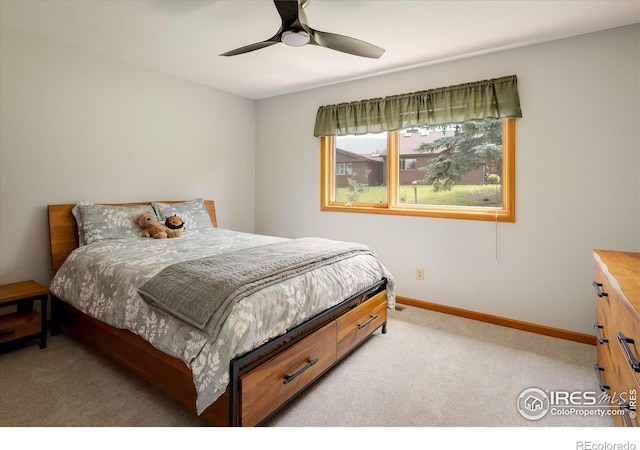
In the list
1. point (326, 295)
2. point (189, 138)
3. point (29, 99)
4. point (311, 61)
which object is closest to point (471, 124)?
point (311, 61)

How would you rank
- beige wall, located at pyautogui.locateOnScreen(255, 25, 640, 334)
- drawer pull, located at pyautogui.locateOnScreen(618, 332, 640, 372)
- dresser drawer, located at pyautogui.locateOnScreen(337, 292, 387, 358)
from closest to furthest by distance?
1. drawer pull, located at pyautogui.locateOnScreen(618, 332, 640, 372)
2. dresser drawer, located at pyautogui.locateOnScreen(337, 292, 387, 358)
3. beige wall, located at pyautogui.locateOnScreen(255, 25, 640, 334)

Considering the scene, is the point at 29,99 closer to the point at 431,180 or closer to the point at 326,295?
the point at 326,295

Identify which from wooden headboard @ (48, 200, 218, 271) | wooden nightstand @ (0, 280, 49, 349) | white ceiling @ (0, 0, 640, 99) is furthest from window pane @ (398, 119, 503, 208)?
wooden nightstand @ (0, 280, 49, 349)

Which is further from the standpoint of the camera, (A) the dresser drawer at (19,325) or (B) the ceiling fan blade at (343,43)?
(A) the dresser drawer at (19,325)

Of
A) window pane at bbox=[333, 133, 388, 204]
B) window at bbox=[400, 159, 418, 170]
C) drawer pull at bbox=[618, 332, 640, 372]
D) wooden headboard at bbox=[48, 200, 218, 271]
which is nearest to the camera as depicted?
drawer pull at bbox=[618, 332, 640, 372]

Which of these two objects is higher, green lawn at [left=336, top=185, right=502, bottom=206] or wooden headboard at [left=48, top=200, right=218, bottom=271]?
green lawn at [left=336, top=185, right=502, bottom=206]

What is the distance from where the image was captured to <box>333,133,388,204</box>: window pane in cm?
375

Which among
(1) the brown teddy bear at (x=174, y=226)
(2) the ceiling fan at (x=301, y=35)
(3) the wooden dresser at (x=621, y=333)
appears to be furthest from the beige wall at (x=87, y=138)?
(3) the wooden dresser at (x=621, y=333)

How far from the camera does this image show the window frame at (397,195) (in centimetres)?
292

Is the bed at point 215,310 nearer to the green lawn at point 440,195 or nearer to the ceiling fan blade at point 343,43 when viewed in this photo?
the green lawn at point 440,195

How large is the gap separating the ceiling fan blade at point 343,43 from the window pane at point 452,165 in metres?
1.31

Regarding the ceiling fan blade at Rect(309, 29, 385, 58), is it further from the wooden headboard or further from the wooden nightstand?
the wooden nightstand

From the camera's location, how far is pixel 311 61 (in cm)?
323
